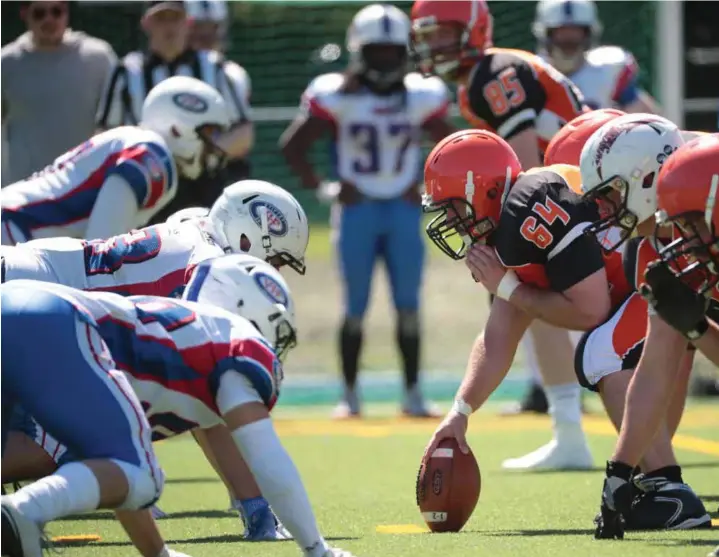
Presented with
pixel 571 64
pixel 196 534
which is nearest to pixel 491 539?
pixel 196 534

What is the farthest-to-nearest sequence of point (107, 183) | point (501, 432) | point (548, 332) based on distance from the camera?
point (501, 432) < point (548, 332) < point (107, 183)

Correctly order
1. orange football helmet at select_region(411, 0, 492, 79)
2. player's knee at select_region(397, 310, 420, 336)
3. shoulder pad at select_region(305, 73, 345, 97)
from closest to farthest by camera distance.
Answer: orange football helmet at select_region(411, 0, 492, 79)
player's knee at select_region(397, 310, 420, 336)
shoulder pad at select_region(305, 73, 345, 97)

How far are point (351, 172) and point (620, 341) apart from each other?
460 centimetres

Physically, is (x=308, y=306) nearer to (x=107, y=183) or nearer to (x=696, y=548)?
(x=107, y=183)

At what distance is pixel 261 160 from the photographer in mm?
13945

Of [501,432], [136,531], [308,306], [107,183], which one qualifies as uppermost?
[107,183]

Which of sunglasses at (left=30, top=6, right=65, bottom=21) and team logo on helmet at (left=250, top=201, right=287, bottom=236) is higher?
sunglasses at (left=30, top=6, right=65, bottom=21)

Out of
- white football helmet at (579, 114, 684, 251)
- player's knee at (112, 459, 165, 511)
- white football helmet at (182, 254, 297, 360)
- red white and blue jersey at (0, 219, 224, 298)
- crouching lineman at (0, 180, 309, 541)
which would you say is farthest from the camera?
red white and blue jersey at (0, 219, 224, 298)

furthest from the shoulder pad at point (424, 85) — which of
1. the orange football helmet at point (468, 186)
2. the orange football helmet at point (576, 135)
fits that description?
the orange football helmet at point (468, 186)

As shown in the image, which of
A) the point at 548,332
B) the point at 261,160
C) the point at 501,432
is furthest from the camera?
the point at 261,160

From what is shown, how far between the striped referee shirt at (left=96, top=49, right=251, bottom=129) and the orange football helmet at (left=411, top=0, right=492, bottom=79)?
1.35 metres

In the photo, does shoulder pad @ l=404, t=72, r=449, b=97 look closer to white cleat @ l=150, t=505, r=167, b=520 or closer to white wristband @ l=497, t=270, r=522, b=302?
white cleat @ l=150, t=505, r=167, b=520

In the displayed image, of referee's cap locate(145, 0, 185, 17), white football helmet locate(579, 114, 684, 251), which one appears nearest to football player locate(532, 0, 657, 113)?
referee's cap locate(145, 0, 185, 17)

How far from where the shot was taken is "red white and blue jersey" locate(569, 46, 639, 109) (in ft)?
29.7
